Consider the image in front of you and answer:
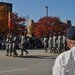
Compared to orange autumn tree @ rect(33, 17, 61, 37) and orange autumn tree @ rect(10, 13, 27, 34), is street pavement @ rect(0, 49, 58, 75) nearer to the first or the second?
A: orange autumn tree @ rect(10, 13, 27, 34)

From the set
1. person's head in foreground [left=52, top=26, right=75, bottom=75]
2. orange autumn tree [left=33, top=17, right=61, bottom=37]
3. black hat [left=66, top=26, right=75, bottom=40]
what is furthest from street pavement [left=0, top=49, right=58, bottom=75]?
orange autumn tree [left=33, top=17, right=61, bottom=37]

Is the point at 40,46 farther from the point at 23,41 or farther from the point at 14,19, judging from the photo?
the point at 23,41

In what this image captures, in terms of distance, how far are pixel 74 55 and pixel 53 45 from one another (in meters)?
24.7

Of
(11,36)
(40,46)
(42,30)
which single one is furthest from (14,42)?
(42,30)

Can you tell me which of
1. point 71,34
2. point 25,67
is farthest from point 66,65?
point 25,67

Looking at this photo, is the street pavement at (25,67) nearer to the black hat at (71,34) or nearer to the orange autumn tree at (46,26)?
the black hat at (71,34)

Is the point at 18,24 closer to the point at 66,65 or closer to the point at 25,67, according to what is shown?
the point at 25,67

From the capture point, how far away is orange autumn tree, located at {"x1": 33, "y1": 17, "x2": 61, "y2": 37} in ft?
173

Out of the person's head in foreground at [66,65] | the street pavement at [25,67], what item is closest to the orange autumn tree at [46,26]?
the street pavement at [25,67]

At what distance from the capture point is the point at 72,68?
105 inches

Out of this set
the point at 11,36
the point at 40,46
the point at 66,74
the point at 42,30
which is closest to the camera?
the point at 66,74

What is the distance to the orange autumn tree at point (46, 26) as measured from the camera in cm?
5272

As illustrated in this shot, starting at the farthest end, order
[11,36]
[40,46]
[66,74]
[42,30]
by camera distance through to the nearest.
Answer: [42,30]
[40,46]
[11,36]
[66,74]

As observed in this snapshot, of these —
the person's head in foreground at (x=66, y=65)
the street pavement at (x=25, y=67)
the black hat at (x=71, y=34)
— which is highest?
the black hat at (x=71, y=34)
